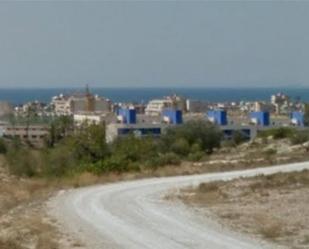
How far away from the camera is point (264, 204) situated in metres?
25.9

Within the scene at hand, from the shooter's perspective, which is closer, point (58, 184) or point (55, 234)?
point (55, 234)

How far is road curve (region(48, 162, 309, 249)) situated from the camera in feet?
57.3

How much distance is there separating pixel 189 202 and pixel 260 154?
99.9 feet

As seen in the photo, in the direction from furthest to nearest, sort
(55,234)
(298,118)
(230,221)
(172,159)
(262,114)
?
1. (262,114)
2. (298,118)
3. (172,159)
4. (230,221)
5. (55,234)

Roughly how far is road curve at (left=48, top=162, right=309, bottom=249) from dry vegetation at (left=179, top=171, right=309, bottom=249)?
687 millimetres

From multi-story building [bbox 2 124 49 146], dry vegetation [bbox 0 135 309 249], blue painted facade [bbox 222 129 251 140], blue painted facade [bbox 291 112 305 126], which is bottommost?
multi-story building [bbox 2 124 49 146]

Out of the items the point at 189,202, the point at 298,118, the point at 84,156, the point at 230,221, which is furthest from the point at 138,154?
the point at 298,118

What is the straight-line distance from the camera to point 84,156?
185 ft

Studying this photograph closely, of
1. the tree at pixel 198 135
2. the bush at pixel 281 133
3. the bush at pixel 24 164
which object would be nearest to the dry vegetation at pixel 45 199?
the bush at pixel 24 164

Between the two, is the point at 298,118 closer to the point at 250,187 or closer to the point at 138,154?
the point at 138,154

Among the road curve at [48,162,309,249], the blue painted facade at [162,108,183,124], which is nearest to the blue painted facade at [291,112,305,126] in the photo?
the blue painted facade at [162,108,183,124]

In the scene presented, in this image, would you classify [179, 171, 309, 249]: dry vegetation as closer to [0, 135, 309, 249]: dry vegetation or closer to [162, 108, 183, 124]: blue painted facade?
[0, 135, 309, 249]: dry vegetation

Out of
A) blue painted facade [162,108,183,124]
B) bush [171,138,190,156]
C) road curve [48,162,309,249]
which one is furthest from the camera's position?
blue painted facade [162,108,183,124]

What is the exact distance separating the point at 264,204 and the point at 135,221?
5.44 metres
